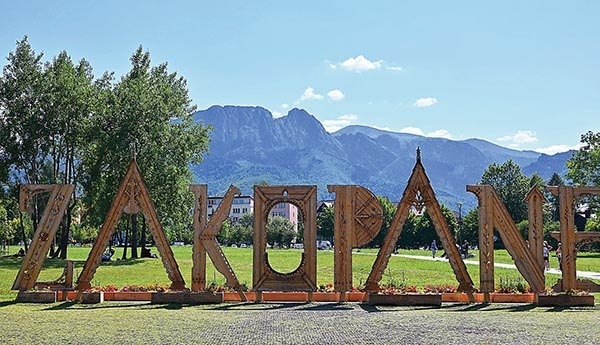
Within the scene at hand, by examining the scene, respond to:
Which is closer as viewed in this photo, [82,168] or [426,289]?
[426,289]

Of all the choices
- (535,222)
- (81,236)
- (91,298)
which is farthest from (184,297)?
(81,236)

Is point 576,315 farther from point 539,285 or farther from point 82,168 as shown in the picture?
point 82,168

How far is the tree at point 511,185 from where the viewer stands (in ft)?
337

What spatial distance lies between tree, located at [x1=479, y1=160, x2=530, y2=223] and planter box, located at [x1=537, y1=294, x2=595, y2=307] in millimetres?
85850

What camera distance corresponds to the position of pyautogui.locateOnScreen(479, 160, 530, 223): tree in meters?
103

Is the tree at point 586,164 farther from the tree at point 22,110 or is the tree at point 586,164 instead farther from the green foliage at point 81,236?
the green foliage at point 81,236

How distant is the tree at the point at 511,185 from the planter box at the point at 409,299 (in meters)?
87.5

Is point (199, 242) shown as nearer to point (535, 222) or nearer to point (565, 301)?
point (535, 222)

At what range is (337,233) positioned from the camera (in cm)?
1931

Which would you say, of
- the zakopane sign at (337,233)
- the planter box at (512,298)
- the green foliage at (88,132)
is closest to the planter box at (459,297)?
the zakopane sign at (337,233)

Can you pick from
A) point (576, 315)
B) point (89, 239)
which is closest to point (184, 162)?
point (576, 315)

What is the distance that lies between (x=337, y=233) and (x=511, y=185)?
310 feet

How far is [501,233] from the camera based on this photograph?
762 inches

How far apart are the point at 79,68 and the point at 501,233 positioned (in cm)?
3923
